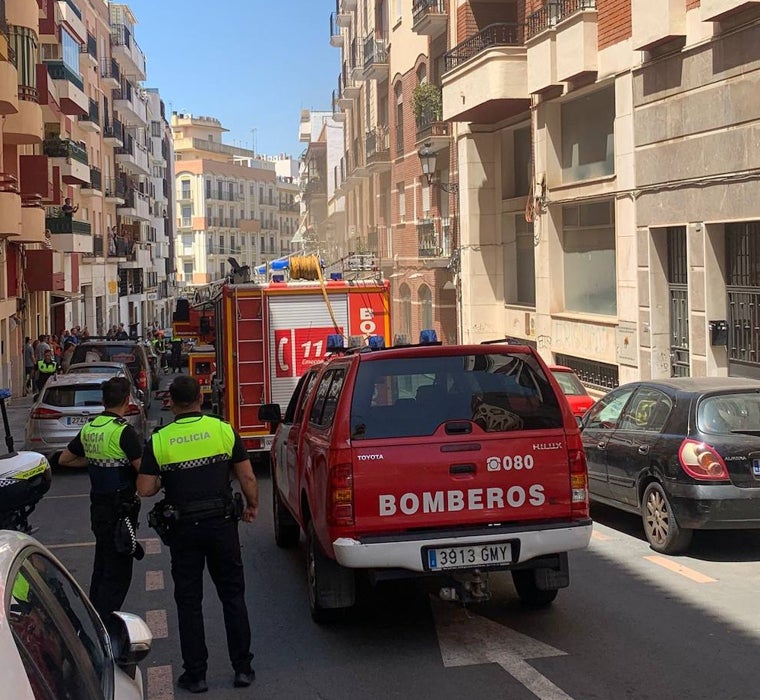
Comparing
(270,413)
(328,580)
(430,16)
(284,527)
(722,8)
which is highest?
(430,16)

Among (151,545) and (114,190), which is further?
(114,190)

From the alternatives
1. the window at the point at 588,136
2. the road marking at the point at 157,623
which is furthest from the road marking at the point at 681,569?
the window at the point at 588,136

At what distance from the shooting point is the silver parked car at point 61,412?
16188 mm

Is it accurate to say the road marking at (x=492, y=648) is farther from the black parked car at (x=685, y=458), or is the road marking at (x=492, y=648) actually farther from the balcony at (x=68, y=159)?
the balcony at (x=68, y=159)

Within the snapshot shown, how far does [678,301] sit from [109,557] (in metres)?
12.3

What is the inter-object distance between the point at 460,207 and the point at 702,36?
11.4 m

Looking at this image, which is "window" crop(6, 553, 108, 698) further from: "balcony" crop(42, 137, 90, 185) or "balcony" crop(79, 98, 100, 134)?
"balcony" crop(79, 98, 100, 134)

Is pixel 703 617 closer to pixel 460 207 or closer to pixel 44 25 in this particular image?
pixel 460 207

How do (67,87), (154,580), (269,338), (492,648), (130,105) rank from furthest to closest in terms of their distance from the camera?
(130,105) → (67,87) → (269,338) → (154,580) → (492,648)

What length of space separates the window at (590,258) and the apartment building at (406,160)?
16.4 feet

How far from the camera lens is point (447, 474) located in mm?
6547

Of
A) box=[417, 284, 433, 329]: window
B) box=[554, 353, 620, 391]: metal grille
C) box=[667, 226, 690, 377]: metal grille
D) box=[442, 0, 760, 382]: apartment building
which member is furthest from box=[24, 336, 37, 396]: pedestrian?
box=[667, 226, 690, 377]: metal grille

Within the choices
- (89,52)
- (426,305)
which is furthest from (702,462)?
(89,52)

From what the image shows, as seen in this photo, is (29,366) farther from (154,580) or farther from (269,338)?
(154,580)
